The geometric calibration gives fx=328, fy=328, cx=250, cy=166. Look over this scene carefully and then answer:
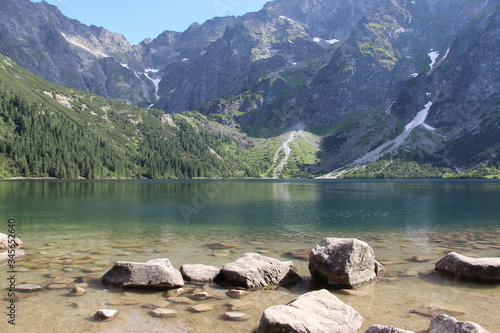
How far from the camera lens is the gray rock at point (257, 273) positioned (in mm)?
18906

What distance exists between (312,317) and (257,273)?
6.88 m

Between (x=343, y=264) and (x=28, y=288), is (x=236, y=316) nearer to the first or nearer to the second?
(x=343, y=264)

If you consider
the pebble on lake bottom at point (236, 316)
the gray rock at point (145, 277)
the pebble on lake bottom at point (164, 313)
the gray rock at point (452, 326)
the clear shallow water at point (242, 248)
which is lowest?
the clear shallow water at point (242, 248)

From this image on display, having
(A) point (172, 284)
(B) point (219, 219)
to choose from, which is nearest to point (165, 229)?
(B) point (219, 219)

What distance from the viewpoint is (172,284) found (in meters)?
18.2

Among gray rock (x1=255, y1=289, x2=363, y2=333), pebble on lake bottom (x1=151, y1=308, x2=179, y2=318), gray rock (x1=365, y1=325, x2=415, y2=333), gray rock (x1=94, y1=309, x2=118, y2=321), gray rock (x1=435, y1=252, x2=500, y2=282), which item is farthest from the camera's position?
gray rock (x1=435, y1=252, x2=500, y2=282)

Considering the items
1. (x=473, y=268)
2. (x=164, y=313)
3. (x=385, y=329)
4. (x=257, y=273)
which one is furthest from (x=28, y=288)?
(x=473, y=268)

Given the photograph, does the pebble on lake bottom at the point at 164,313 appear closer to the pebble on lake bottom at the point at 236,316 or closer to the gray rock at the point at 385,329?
the pebble on lake bottom at the point at 236,316

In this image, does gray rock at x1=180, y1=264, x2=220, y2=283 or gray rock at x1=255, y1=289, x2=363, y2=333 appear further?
gray rock at x1=180, y1=264, x2=220, y2=283

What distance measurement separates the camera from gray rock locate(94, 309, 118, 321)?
13.9 metres

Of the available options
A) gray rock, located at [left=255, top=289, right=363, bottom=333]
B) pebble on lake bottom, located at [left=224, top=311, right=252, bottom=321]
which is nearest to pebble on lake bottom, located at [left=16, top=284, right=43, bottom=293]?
pebble on lake bottom, located at [left=224, top=311, right=252, bottom=321]

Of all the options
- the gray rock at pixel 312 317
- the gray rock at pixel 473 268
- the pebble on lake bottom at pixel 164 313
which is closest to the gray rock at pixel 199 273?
the pebble on lake bottom at pixel 164 313

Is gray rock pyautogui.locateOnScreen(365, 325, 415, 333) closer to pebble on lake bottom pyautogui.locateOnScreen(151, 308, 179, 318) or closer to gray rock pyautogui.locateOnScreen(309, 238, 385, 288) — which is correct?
gray rock pyautogui.locateOnScreen(309, 238, 385, 288)

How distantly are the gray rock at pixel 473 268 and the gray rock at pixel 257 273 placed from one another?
9.97 meters
